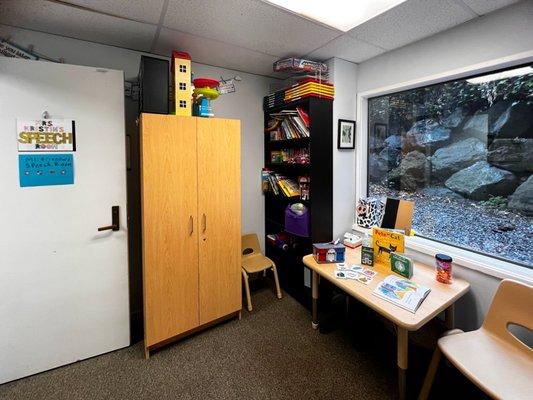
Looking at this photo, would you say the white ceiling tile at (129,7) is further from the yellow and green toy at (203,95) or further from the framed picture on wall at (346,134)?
the framed picture on wall at (346,134)

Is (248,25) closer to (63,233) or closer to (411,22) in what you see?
(411,22)

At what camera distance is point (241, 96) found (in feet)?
9.04

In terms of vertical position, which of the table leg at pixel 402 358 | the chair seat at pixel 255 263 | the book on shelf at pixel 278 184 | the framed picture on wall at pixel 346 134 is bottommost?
the table leg at pixel 402 358

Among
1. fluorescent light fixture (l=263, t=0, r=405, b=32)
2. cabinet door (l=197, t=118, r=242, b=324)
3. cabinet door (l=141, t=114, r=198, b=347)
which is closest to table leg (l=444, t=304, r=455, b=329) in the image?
cabinet door (l=197, t=118, r=242, b=324)

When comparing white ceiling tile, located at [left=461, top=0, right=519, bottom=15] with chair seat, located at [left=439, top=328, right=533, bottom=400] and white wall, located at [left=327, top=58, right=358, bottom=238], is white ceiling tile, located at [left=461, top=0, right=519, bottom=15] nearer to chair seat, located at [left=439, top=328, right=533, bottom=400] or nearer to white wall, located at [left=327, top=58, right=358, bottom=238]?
white wall, located at [left=327, top=58, right=358, bottom=238]

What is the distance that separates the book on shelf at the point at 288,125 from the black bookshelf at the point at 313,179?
46 mm

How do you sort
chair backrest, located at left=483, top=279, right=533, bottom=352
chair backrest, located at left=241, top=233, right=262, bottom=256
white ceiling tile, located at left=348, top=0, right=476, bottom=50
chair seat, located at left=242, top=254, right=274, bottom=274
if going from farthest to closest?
chair backrest, located at left=241, top=233, right=262, bottom=256, chair seat, located at left=242, top=254, right=274, bottom=274, white ceiling tile, located at left=348, top=0, right=476, bottom=50, chair backrest, located at left=483, top=279, right=533, bottom=352

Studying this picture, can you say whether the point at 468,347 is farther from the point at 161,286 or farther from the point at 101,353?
the point at 101,353

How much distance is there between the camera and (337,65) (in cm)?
240

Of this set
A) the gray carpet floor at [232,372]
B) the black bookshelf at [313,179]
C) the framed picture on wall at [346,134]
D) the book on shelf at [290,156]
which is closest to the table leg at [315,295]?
the gray carpet floor at [232,372]

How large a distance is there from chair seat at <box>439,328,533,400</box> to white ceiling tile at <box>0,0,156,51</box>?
2719 mm

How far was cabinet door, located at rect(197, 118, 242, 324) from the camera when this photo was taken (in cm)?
203

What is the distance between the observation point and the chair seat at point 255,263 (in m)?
2.59

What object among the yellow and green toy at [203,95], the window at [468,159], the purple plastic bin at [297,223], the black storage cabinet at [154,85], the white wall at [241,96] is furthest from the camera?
the purple plastic bin at [297,223]
